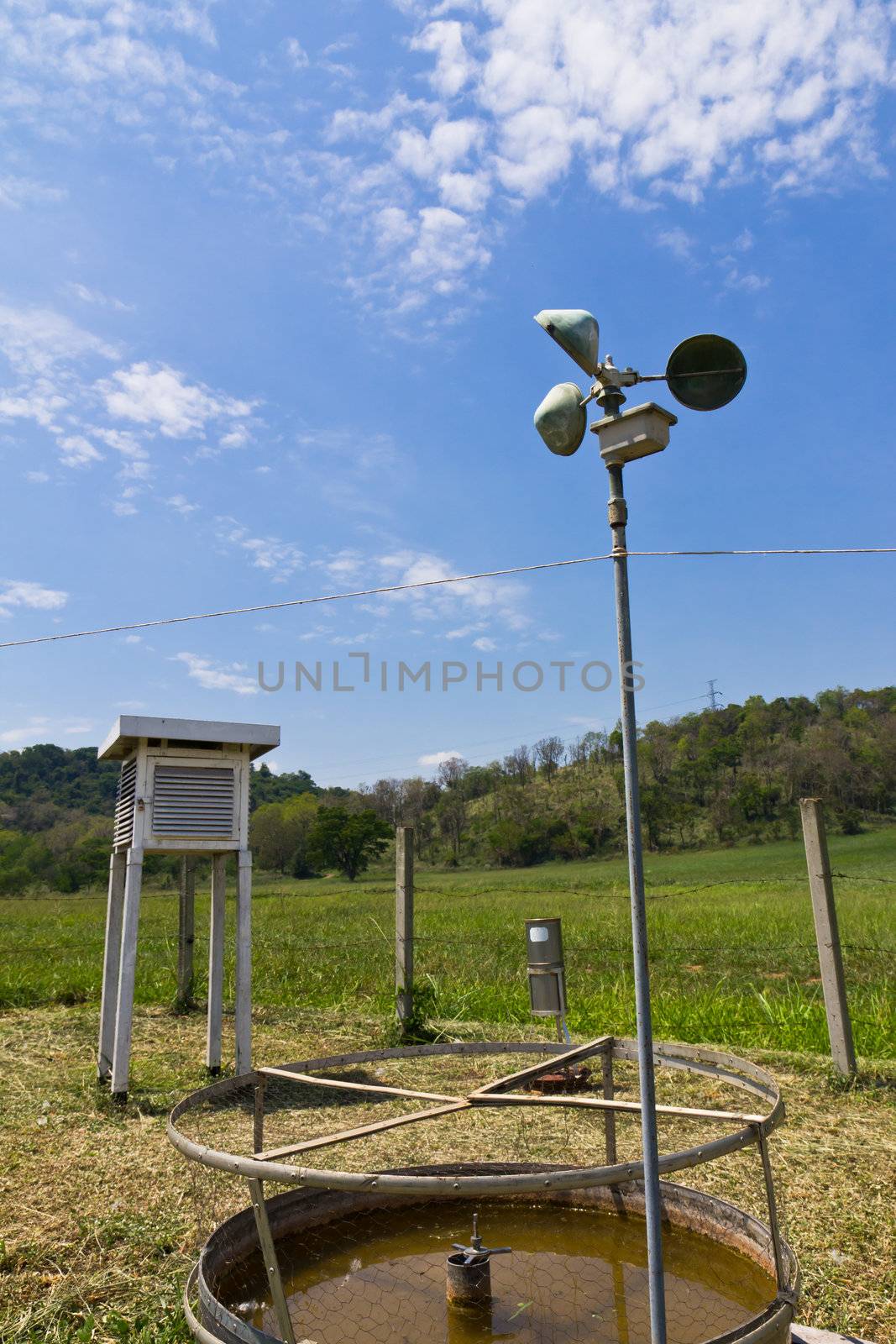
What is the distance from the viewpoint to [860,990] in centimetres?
754

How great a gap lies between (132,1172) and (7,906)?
874 inches

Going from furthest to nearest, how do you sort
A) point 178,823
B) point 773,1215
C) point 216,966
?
1. point 216,966
2. point 178,823
3. point 773,1215

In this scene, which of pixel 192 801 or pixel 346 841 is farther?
pixel 346 841

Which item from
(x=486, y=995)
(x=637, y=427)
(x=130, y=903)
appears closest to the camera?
(x=637, y=427)

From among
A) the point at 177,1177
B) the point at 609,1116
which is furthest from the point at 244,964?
the point at 609,1116

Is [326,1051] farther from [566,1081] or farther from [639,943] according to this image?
[639,943]

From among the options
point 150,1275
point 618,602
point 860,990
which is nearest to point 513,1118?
point 150,1275

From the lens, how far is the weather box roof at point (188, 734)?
14.9ft

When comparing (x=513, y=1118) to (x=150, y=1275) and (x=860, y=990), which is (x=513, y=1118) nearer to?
(x=150, y=1275)

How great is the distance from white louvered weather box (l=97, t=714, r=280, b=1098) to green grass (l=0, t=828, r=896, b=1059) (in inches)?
64.9

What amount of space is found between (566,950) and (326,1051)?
4.48 meters

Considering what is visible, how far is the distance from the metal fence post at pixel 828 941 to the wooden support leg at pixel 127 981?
3549 millimetres

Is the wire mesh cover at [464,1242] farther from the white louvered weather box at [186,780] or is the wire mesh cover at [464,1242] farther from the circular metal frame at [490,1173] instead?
the white louvered weather box at [186,780]

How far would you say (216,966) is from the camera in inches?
197
